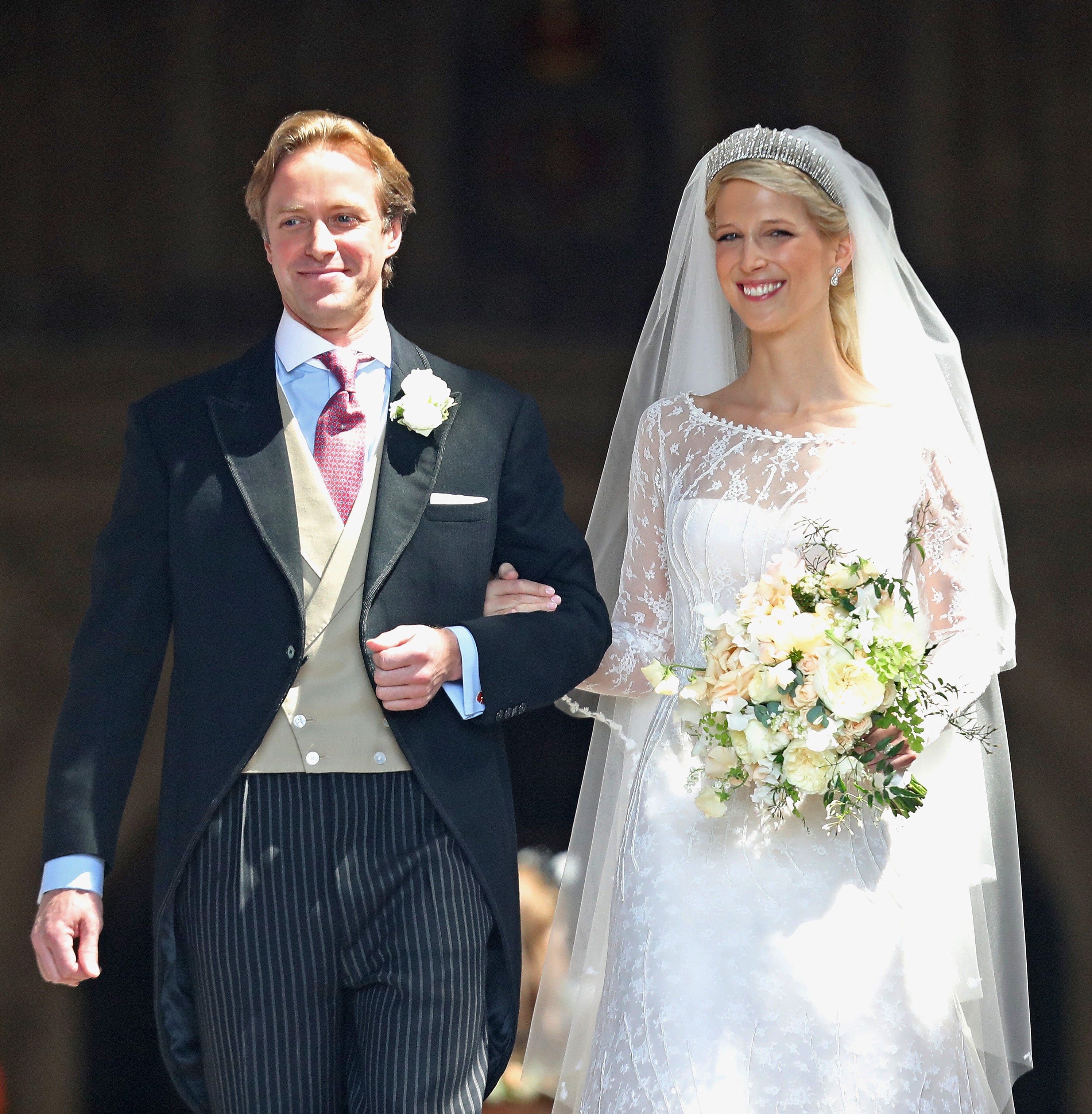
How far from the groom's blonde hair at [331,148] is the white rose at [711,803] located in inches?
48.5

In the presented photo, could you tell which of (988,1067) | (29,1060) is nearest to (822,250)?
(988,1067)

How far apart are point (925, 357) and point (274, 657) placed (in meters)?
1.68

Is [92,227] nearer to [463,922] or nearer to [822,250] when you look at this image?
[822,250]

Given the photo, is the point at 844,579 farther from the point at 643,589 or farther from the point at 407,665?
the point at 407,665

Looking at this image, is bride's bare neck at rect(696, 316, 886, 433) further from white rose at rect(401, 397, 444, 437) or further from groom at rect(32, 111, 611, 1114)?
white rose at rect(401, 397, 444, 437)

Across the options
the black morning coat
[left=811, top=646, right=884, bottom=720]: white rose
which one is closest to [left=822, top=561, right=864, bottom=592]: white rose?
[left=811, top=646, right=884, bottom=720]: white rose

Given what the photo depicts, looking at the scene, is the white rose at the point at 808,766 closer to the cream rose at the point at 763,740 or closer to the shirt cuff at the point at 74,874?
the cream rose at the point at 763,740

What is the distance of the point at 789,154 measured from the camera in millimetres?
3297

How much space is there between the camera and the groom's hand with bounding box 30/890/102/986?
2502 millimetres

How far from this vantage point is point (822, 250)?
131 inches

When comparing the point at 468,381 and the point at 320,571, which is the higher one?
the point at 468,381

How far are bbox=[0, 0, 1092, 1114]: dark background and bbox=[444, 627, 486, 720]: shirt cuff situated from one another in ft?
7.07

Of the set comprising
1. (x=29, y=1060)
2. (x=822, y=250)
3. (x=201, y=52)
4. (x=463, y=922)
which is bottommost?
(x=29, y=1060)

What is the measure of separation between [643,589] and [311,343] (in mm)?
1046
